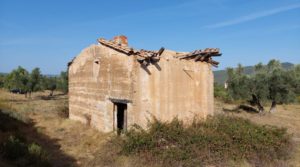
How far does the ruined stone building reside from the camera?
35.1ft

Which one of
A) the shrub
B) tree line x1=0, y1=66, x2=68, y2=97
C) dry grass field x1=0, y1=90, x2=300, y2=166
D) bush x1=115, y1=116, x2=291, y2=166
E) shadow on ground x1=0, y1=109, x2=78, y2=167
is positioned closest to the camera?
the shrub

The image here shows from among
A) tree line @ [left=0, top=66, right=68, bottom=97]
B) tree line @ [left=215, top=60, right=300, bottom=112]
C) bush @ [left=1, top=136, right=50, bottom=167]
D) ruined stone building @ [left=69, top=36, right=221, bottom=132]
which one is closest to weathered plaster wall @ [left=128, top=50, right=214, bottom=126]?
ruined stone building @ [left=69, top=36, right=221, bottom=132]

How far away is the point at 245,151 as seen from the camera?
9398 mm

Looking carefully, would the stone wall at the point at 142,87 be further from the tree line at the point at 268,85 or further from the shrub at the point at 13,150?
the tree line at the point at 268,85

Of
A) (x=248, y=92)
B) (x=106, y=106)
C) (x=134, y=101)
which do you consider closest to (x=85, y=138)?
(x=106, y=106)

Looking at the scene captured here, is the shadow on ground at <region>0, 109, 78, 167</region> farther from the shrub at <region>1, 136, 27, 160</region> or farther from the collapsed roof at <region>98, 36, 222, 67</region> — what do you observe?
the collapsed roof at <region>98, 36, 222, 67</region>

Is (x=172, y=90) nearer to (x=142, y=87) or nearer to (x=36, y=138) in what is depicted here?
(x=142, y=87)

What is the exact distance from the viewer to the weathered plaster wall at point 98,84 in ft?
37.2

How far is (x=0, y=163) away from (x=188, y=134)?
6.17m

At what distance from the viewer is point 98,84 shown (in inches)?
521

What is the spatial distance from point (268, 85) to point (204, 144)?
15.7 metres

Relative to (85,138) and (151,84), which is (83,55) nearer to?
(85,138)

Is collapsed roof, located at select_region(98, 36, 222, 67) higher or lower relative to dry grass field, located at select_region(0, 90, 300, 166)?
higher

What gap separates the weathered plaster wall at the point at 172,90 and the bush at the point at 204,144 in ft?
2.34
